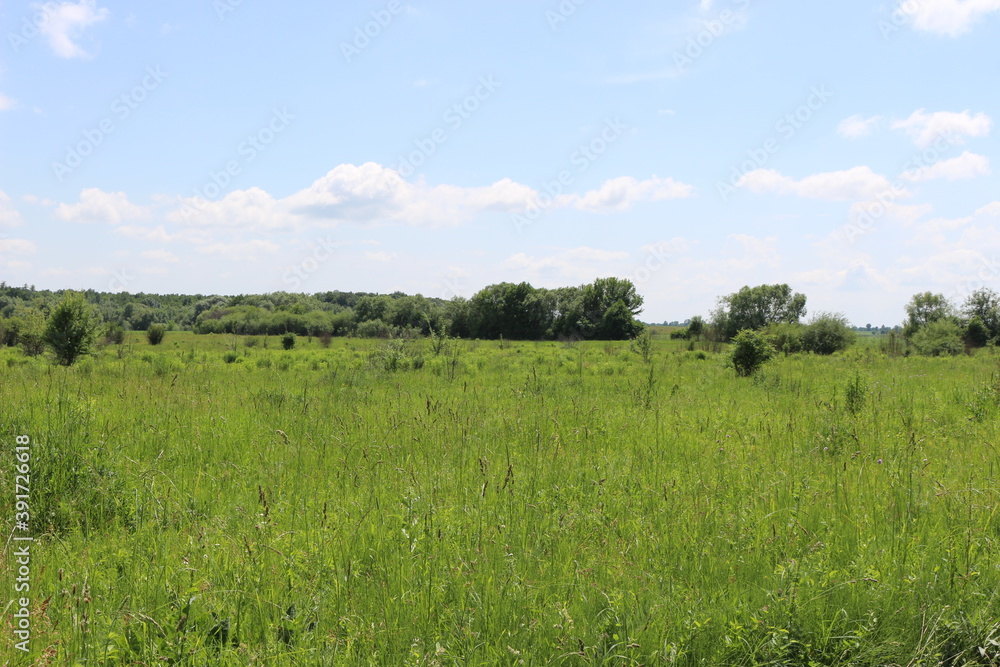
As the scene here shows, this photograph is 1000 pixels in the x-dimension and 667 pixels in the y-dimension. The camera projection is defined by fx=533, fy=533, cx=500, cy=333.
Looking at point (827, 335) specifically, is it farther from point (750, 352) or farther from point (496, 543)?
point (496, 543)

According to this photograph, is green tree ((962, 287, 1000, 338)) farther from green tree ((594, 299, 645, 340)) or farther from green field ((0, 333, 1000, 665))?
green field ((0, 333, 1000, 665))

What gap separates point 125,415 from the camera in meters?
7.23

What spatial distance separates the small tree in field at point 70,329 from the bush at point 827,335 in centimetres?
4943

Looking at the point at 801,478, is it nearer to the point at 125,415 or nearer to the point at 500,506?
the point at 500,506

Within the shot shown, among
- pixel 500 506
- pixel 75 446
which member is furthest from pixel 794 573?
pixel 75 446

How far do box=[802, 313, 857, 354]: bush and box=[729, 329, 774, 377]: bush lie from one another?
34.9m

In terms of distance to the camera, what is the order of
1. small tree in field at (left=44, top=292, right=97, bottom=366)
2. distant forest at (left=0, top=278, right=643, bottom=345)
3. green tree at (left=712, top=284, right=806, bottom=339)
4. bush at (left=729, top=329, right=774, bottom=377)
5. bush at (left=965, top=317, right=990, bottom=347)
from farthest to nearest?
green tree at (left=712, top=284, right=806, bottom=339), distant forest at (left=0, top=278, right=643, bottom=345), bush at (left=965, top=317, right=990, bottom=347), small tree in field at (left=44, top=292, right=97, bottom=366), bush at (left=729, top=329, right=774, bottom=377)

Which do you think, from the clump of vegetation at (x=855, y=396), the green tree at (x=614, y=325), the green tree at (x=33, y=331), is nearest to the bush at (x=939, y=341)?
the green tree at (x=614, y=325)

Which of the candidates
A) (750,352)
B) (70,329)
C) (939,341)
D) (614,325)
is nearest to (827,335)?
(939,341)

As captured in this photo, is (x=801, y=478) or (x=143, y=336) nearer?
(x=801, y=478)

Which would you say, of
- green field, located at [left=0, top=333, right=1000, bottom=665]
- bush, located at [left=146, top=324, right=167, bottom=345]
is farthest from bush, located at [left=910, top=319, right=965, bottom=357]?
bush, located at [left=146, top=324, right=167, bottom=345]

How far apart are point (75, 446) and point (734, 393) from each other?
37.9ft

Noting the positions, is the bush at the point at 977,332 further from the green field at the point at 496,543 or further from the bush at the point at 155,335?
the bush at the point at 155,335

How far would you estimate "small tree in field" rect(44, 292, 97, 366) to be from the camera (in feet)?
59.5
